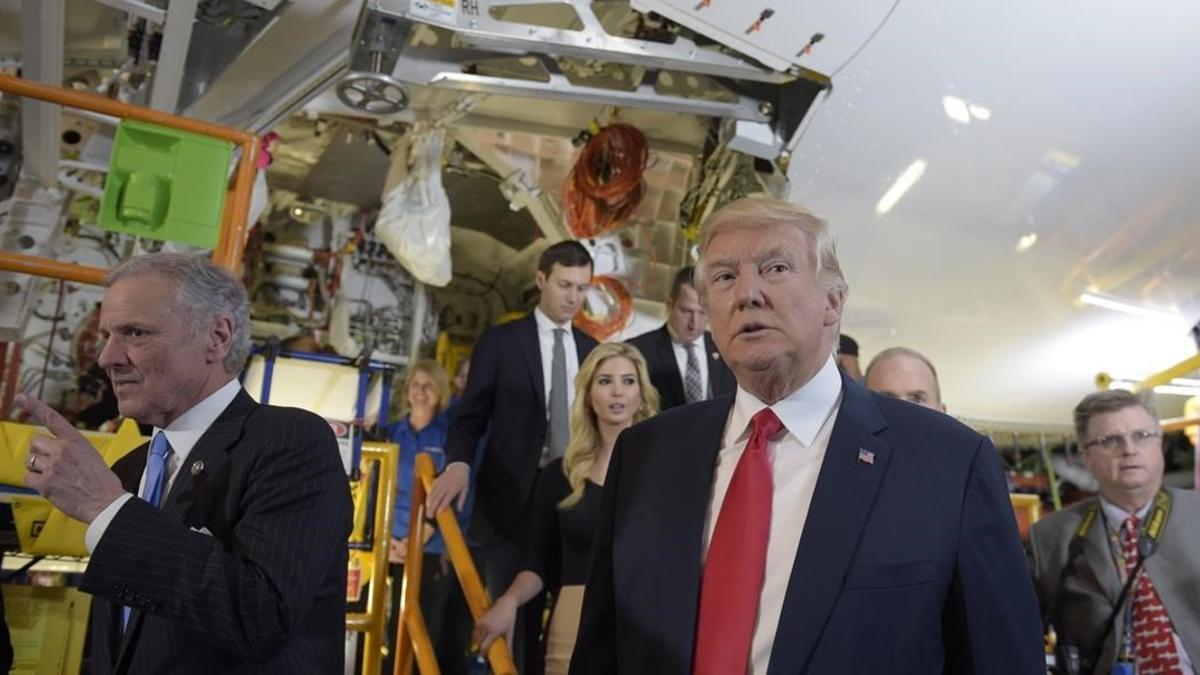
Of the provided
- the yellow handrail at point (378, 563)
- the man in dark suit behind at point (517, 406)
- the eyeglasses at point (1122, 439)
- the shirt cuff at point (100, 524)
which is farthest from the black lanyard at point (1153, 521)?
the shirt cuff at point (100, 524)

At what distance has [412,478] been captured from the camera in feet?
15.1

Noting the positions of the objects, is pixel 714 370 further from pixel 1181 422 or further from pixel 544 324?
pixel 1181 422

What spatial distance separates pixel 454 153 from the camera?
6730mm

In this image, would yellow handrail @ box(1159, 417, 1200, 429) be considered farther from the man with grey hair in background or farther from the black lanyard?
the man with grey hair in background

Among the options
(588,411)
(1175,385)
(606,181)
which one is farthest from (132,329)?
(1175,385)

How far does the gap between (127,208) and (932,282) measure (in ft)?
11.5

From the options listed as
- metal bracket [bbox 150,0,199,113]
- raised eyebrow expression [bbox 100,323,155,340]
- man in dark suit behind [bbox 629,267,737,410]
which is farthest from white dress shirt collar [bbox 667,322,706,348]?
raised eyebrow expression [bbox 100,323,155,340]

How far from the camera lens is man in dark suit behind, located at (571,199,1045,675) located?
4.54 ft

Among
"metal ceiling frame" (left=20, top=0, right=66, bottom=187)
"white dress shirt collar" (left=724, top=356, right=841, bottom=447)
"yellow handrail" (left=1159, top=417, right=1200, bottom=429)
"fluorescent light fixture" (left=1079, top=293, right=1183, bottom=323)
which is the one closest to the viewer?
"white dress shirt collar" (left=724, top=356, right=841, bottom=447)

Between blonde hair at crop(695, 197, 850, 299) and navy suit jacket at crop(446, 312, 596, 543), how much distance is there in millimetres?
1917

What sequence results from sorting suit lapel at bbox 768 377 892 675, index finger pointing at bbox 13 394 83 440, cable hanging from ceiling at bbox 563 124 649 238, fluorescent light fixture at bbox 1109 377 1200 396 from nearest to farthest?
suit lapel at bbox 768 377 892 675 < index finger pointing at bbox 13 394 83 440 < fluorescent light fixture at bbox 1109 377 1200 396 < cable hanging from ceiling at bbox 563 124 649 238

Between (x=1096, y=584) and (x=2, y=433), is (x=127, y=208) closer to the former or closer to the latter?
(x=2, y=433)

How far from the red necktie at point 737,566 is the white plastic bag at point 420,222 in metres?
3.77

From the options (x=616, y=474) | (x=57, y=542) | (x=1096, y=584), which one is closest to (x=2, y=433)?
(x=57, y=542)
